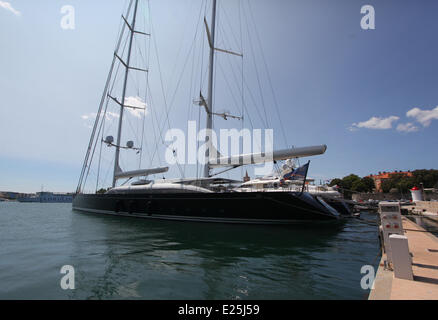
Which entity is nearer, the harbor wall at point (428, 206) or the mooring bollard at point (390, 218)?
the mooring bollard at point (390, 218)

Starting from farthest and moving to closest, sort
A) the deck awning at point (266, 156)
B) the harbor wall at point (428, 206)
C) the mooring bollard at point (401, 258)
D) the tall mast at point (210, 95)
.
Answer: the harbor wall at point (428, 206) → the tall mast at point (210, 95) → the deck awning at point (266, 156) → the mooring bollard at point (401, 258)

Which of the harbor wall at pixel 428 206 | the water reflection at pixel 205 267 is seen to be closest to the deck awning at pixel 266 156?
the water reflection at pixel 205 267

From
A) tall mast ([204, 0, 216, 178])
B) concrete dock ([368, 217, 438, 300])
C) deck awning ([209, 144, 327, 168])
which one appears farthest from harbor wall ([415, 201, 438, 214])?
concrete dock ([368, 217, 438, 300])

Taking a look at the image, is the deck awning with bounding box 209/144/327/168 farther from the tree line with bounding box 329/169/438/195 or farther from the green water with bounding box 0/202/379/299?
the tree line with bounding box 329/169/438/195

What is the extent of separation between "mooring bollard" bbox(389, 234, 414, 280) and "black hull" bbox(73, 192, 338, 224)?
943cm

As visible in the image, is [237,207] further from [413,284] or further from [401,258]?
[413,284]

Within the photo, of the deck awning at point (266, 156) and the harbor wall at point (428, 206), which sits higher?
the deck awning at point (266, 156)

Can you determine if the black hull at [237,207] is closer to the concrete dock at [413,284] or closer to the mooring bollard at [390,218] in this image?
the mooring bollard at [390,218]

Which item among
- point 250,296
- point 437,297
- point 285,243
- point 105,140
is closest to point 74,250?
point 250,296

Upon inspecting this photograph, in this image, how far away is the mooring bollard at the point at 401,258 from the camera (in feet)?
13.6

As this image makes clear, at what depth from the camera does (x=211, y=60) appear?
19.8m

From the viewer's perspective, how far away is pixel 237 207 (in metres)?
14.7

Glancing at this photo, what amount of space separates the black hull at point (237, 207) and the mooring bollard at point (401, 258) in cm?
943

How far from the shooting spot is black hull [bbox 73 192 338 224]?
13.9 m
